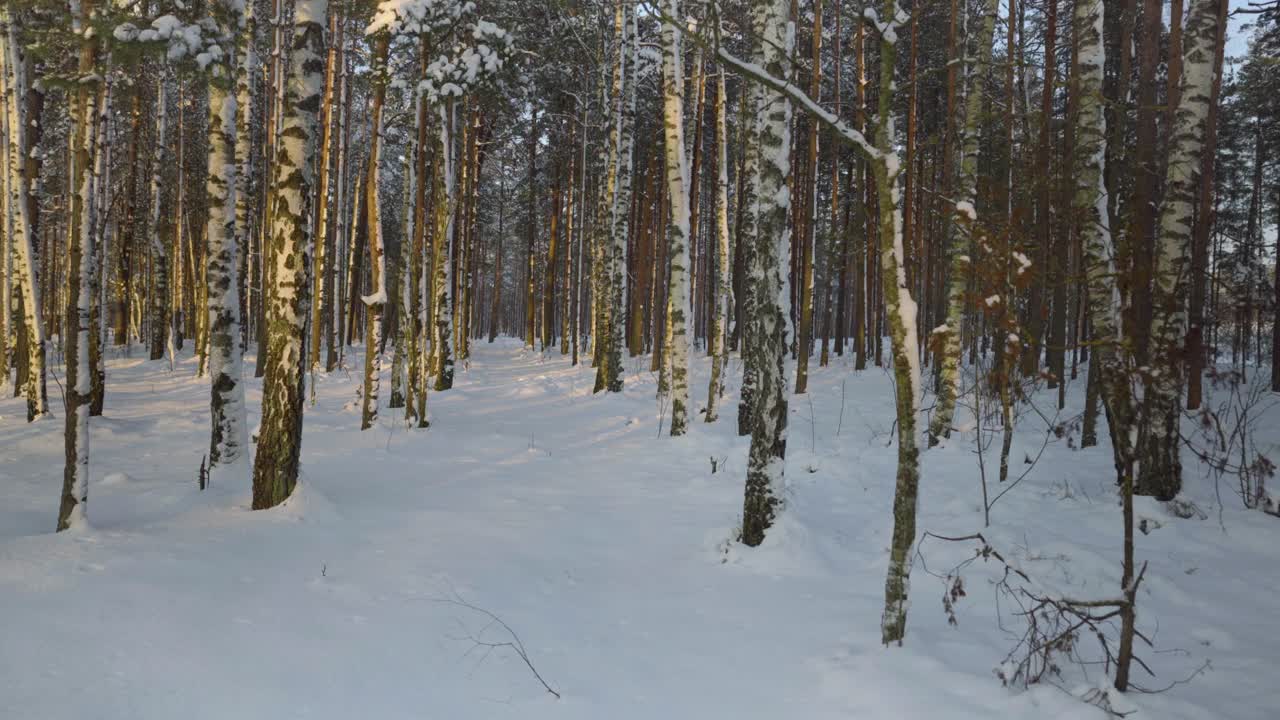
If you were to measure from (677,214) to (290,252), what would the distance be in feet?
18.2

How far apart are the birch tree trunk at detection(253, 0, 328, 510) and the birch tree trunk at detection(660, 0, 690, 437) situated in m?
5.01

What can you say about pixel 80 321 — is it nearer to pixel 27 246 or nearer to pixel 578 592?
pixel 578 592

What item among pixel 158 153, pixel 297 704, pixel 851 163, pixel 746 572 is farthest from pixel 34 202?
pixel 851 163

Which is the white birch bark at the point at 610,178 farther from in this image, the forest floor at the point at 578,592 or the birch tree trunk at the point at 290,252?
the birch tree trunk at the point at 290,252

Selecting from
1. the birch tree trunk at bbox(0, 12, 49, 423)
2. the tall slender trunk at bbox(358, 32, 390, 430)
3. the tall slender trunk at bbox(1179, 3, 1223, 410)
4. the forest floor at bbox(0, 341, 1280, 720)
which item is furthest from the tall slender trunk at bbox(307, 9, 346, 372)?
the tall slender trunk at bbox(1179, 3, 1223, 410)

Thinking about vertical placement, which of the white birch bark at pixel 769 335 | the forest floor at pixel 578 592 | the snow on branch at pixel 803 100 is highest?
the snow on branch at pixel 803 100

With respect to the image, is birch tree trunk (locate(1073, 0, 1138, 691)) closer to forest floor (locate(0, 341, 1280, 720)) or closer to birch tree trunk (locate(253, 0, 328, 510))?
forest floor (locate(0, 341, 1280, 720))

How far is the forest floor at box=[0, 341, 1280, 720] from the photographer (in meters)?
3.11

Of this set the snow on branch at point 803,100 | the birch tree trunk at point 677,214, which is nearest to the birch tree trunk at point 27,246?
the birch tree trunk at point 677,214

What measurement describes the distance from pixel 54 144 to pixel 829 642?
25.7 metres

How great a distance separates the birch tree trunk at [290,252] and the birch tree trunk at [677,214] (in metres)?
5.01

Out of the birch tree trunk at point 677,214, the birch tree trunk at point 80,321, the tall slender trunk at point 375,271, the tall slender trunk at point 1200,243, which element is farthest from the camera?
the birch tree trunk at point 677,214

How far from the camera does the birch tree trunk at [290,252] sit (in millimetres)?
5711

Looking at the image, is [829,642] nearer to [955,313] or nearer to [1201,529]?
[1201,529]
